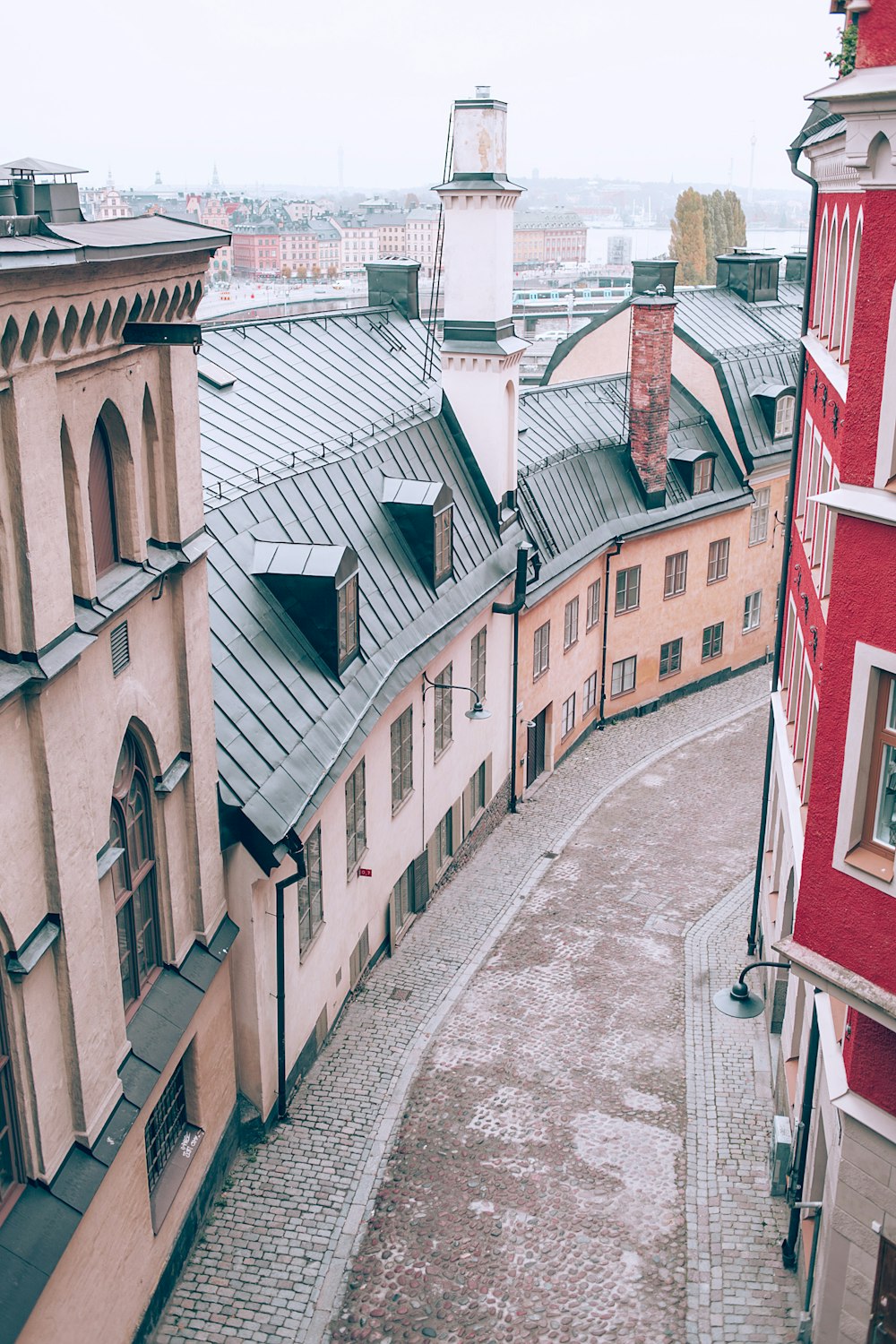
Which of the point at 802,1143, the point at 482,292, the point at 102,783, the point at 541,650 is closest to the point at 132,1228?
the point at 102,783

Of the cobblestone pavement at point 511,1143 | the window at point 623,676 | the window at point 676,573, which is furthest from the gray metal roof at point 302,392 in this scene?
the window at point 623,676

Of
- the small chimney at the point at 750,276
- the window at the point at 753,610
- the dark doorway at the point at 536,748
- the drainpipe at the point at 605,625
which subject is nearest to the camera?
the dark doorway at the point at 536,748

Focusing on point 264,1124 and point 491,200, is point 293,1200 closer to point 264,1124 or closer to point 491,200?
point 264,1124

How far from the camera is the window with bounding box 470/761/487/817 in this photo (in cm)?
3036

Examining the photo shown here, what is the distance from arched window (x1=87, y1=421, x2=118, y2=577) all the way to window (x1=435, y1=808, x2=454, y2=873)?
48.1ft

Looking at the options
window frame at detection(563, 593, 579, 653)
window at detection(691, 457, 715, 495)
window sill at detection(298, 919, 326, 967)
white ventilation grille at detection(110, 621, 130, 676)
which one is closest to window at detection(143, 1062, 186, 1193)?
window sill at detection(298, 919, 326, 967)

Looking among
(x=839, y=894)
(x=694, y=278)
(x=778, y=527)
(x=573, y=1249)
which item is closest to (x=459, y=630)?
(x=573, y=1249)

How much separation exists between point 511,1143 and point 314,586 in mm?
9309

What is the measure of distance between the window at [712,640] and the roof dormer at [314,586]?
2194cm

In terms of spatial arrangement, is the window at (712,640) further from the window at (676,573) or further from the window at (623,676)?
the window at (623,676)

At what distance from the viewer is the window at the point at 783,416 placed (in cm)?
4184

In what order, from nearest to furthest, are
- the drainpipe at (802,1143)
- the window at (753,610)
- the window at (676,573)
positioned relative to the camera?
the drainpipe at (802,1143) < the window at (676,573) < the window at (753,610)

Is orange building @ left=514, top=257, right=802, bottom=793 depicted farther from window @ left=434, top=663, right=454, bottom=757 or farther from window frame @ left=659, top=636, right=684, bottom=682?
window @ left=434, top=663, right=454, bottom=757

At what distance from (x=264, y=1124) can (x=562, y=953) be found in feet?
26.1
